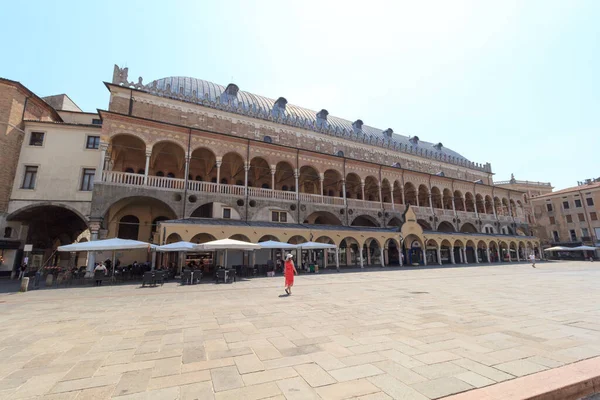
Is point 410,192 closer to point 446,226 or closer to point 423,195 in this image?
point 423,195

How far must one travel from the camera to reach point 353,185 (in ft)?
110

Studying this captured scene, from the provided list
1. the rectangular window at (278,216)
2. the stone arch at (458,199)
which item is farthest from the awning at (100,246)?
the stone arch at (458,199)

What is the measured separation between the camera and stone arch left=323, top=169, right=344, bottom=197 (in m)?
30.9

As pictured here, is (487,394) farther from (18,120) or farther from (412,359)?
(18,120)

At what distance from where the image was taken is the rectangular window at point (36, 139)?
73.3 feet

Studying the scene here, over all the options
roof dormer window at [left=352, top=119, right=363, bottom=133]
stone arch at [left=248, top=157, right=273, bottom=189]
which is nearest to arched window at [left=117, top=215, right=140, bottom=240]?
stone arch at [left=248, top=157, right=273, bottom=189]

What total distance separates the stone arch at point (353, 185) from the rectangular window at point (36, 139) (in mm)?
27543

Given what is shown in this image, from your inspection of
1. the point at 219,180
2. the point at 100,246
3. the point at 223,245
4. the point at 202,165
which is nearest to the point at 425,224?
the point at 219,180

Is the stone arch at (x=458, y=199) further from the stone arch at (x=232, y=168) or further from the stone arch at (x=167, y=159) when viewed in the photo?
the stone arch at (x=167, y=159)

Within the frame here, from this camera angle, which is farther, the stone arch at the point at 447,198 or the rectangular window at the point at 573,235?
the rectangular window at the point at 573,235

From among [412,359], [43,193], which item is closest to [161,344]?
[412,359]

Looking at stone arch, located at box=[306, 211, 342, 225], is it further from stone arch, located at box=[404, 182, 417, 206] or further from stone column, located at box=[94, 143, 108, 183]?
stone column, located at box=[94, 143, 108, 183]

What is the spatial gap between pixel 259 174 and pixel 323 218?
8465 millimetres

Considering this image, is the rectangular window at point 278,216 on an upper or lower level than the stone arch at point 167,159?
lower
